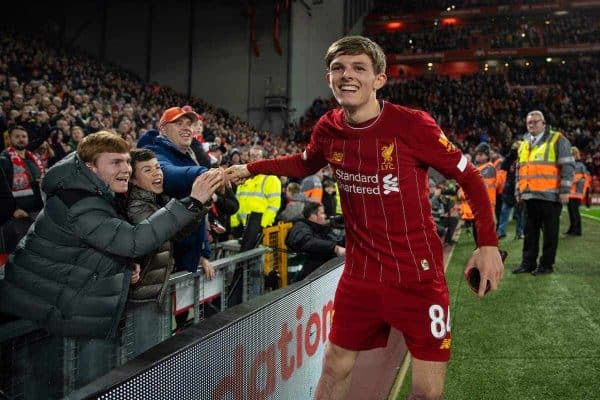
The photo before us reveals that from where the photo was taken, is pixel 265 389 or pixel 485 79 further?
pixel 485 79

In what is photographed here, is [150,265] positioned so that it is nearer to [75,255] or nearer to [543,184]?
[75,255]

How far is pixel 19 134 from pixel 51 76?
11203 millimetres

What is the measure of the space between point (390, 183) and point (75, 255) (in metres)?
1.50

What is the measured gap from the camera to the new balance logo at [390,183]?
87.2 inches

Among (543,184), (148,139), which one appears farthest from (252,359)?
(543,184)

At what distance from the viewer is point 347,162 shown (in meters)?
2.33

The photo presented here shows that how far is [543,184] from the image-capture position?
6289 millimetres

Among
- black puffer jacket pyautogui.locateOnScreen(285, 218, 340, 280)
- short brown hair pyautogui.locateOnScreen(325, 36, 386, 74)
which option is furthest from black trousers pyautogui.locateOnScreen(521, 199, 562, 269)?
short brown hair pyautogui.locateOnScreen(325, 36, 386, 74)

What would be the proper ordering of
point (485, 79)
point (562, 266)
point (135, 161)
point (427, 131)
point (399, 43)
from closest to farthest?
point (427, 131) < point (135, 161) < point (562, 266) < point (485, 79) < point (399, 43)

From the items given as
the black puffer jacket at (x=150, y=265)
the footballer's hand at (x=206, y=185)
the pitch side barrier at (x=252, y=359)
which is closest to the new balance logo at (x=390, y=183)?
the pitch side barrier at (x=252, y=359)

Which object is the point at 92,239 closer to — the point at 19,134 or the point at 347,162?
the point at 347,162

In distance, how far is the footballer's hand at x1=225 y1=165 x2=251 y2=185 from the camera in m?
2.81

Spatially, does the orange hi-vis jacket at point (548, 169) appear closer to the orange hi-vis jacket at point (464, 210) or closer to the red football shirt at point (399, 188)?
the orange hi-vis jacket at point (464, 210)

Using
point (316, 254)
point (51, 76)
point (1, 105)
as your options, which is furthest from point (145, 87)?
point (316, 254)
